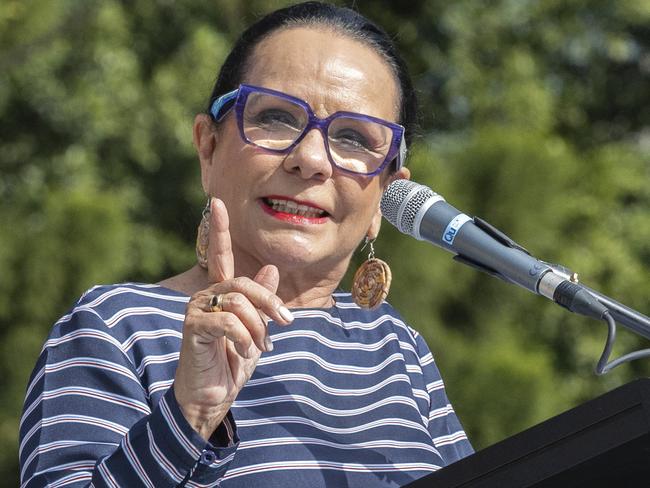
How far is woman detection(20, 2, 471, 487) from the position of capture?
1.74 metres

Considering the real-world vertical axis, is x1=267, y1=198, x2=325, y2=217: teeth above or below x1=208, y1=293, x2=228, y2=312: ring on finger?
above

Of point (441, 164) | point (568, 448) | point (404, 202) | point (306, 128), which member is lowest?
point (568, 448)

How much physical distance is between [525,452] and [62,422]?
31.5 inches

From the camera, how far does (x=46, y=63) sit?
26.8ft

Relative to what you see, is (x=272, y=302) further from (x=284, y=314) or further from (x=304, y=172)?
(x=304, y=172)

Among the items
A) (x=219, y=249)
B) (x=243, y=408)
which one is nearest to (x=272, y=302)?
(x=219, y=249)

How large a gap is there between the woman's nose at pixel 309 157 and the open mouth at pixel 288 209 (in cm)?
Answer: 6

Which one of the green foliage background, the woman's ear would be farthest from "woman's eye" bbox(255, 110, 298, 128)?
the green foliage background

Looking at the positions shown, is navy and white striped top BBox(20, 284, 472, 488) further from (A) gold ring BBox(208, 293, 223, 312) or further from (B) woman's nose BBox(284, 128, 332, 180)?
(B) woman's nose BBox(284, 128, 332, 180)

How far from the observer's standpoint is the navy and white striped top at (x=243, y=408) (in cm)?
175

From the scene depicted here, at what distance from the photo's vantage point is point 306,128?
2.29m

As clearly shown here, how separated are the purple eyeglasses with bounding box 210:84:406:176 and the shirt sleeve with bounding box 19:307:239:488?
1.61ft

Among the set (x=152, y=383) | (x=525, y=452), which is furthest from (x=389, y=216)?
(x=525, y=452)

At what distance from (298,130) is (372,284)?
406mm
